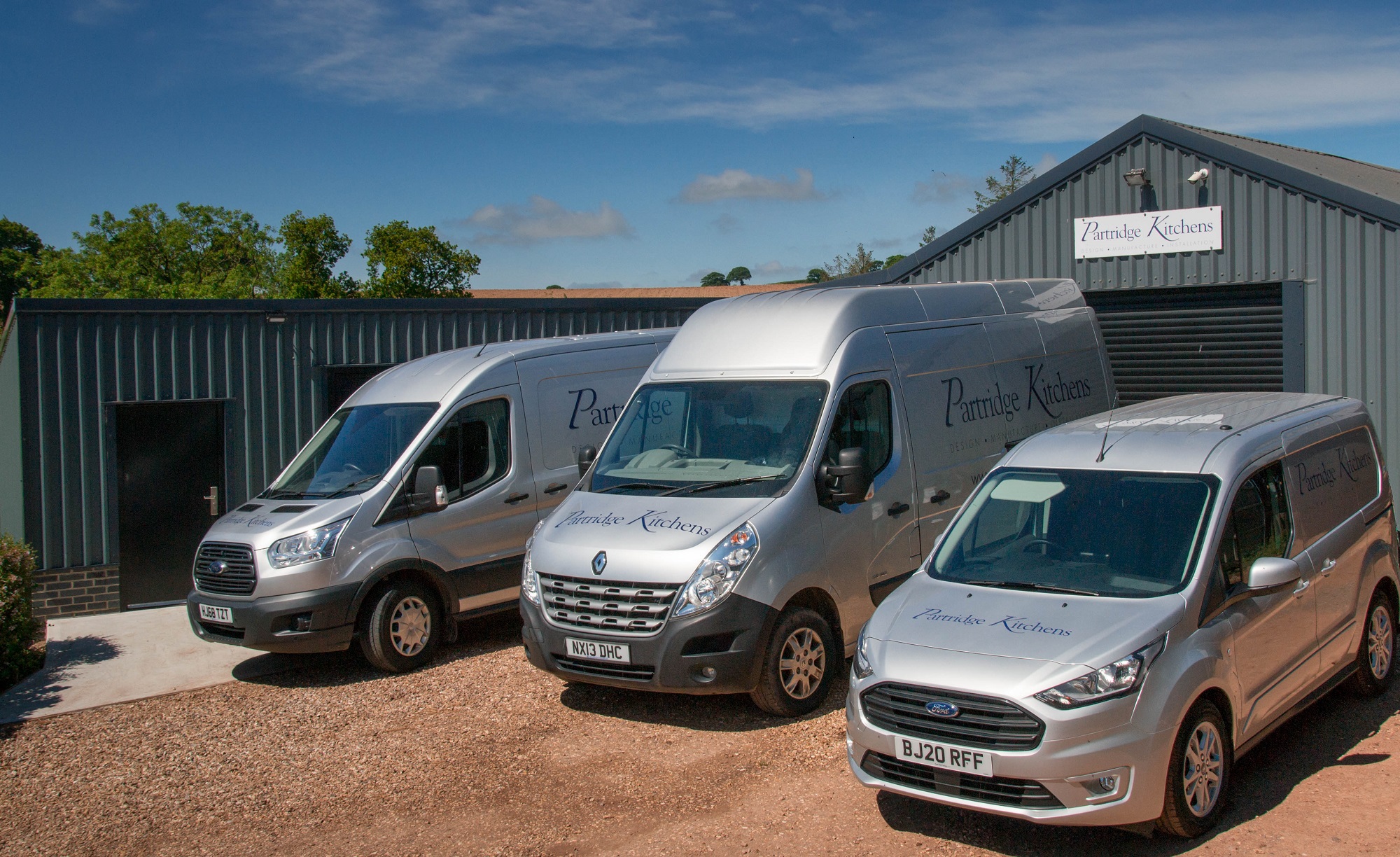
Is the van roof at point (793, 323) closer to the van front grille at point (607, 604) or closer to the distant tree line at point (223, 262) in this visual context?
the van front grille at point (607, 604)

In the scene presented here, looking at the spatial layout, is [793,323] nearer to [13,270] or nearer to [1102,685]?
[1102,685]

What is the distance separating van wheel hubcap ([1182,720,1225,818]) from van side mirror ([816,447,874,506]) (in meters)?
2.50

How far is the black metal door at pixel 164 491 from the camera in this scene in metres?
11.1

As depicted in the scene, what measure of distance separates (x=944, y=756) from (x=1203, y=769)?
116 cm

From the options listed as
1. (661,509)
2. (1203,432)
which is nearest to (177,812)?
(661,509)

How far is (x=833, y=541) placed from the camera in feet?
21.7

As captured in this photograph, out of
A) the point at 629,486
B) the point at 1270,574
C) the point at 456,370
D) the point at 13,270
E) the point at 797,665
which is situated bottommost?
the point at 797,665

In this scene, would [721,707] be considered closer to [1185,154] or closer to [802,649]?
[802,649]

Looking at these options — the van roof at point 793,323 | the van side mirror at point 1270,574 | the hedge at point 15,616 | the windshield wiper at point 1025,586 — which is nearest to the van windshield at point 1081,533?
the windshield wiper at point 1025,586

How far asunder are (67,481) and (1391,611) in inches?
456

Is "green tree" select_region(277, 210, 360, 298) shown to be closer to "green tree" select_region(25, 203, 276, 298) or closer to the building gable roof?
"green tree" select_region(25, 203, 276, 298)

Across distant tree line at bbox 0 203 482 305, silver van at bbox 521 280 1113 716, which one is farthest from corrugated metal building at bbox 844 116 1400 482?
distant tree line at bbox 0 203 482 305

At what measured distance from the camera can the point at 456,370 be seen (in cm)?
895

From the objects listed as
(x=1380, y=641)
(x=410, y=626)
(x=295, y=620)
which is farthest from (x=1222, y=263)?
(x=295, y=620)
